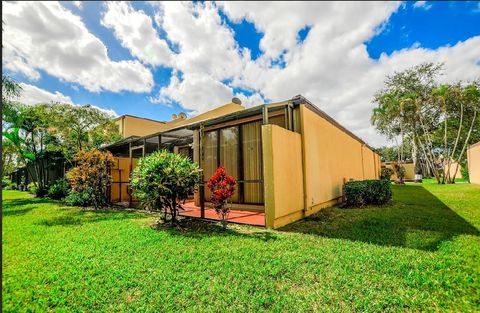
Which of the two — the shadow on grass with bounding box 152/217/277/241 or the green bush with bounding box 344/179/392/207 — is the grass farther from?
the green bush with bounding box 344/179/392/207

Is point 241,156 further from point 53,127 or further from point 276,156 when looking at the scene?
point 53,127

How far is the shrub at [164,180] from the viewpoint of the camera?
18.7 ft

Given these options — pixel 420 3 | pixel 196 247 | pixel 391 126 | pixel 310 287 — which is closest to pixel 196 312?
pixel 310 287

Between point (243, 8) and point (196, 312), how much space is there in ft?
9.66

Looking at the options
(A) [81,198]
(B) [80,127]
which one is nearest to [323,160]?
(A) [81,198]

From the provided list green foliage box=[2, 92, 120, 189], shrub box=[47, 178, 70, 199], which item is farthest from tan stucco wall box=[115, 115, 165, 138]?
shrub box=[47, 178, 70, 199]

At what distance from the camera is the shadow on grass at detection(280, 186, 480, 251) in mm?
4547

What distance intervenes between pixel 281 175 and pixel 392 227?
115 inches

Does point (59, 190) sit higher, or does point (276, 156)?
point (276, 156)

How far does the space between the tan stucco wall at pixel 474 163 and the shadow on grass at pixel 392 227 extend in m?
17.7

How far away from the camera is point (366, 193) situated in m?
8.88

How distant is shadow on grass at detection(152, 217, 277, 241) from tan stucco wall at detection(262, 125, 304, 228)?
1.61 feet

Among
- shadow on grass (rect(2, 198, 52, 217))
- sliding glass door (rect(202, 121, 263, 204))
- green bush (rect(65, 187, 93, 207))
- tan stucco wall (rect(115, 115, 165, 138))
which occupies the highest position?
tan stucco wall (rect(115, 115, 165, 138))

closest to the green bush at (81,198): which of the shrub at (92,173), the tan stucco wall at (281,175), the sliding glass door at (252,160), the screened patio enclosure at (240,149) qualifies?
the shrub at (92,173)
